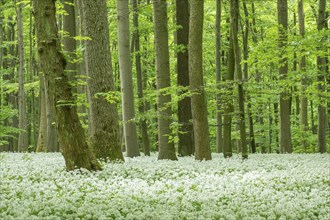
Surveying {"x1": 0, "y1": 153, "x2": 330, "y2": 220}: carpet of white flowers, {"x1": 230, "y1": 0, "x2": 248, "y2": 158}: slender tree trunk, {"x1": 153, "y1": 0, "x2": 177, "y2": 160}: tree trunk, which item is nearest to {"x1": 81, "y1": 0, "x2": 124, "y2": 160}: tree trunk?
{"x1": 0, "y1": 153, "x2": 330, "y2": 220}: carpet of white flowers

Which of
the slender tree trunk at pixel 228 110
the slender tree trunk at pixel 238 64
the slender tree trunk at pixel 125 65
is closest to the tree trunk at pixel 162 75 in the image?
the slender tree trunk at pixel 125 65

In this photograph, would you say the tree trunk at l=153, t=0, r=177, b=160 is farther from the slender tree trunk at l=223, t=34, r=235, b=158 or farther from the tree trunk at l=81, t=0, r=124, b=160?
the tree trunk at l=81, t=0, r=124, b=160

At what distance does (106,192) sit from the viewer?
25.9 feet

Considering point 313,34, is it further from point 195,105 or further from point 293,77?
point 195,105

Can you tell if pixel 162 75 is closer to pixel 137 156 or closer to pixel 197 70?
pixel 197 70

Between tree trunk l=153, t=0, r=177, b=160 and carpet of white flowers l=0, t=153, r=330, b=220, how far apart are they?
3716 millimetres

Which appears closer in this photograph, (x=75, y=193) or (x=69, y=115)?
(x=75, y=193)

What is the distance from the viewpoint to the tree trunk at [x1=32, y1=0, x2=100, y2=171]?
9.73 meters

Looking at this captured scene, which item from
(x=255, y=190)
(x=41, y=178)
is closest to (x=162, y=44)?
(x=41, y=178)

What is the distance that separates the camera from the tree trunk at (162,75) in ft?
49.0

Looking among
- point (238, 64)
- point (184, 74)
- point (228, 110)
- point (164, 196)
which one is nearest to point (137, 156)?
point (184, 74)

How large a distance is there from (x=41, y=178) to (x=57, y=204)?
3.35 metres

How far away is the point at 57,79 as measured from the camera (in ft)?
32.2

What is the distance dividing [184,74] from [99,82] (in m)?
5.42
